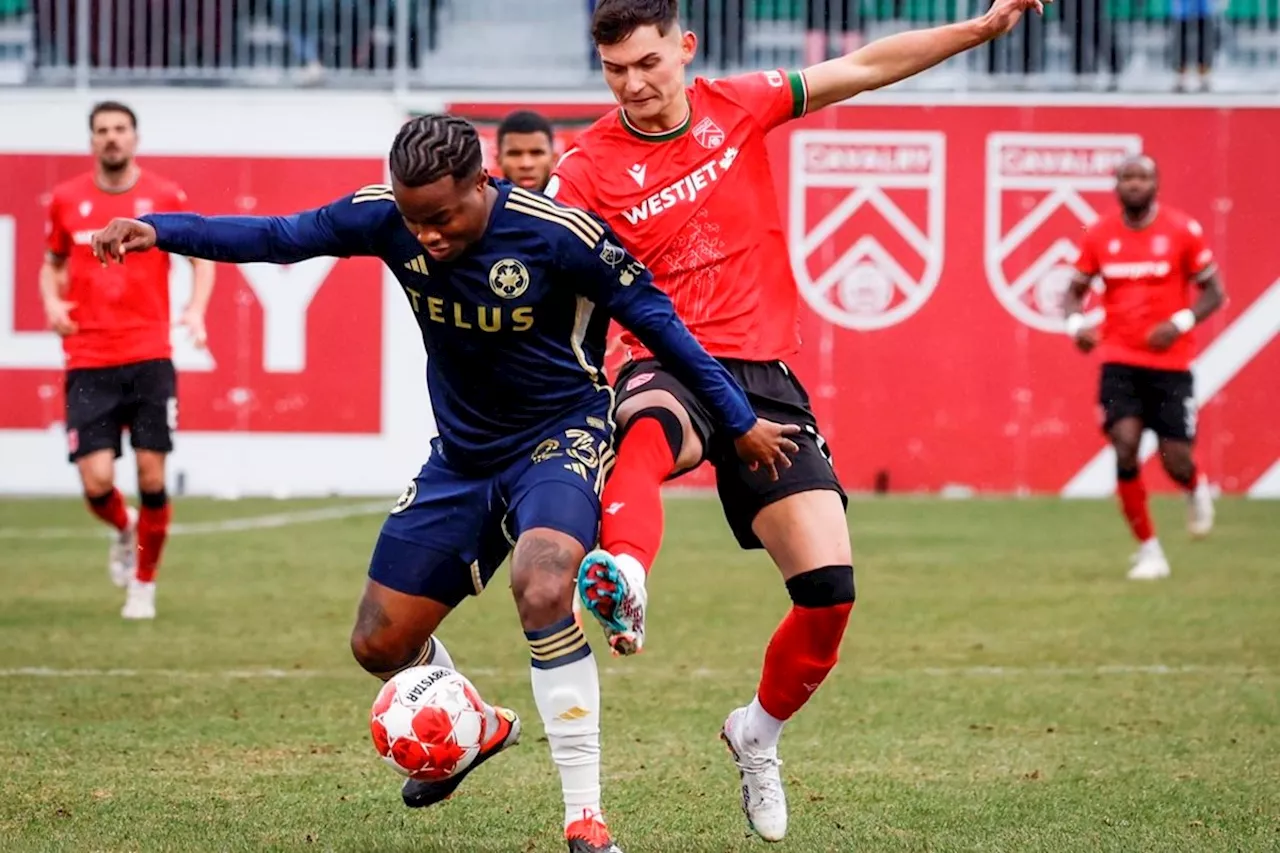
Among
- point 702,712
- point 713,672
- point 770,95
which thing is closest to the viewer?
point 770,95

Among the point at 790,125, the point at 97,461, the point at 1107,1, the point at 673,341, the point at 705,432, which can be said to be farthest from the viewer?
the point at 1107,1

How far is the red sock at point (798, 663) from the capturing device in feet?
19.9

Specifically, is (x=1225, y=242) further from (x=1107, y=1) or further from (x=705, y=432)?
(x=705, y=432)

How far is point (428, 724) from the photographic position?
5.41 metres

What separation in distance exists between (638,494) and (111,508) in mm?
6558

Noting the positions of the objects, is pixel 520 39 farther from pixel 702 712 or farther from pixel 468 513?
pixel 468 513

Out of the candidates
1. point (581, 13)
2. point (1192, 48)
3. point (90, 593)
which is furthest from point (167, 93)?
point (1192, 48)

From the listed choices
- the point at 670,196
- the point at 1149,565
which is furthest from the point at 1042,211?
the point at 670,196

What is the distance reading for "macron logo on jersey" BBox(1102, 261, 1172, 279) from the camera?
45.6 ft

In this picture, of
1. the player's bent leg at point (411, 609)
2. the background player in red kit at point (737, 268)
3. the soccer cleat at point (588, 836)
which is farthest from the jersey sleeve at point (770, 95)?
the soccer cleat at point (588, 836)

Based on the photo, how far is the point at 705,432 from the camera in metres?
5.98

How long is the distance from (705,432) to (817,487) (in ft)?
1.28

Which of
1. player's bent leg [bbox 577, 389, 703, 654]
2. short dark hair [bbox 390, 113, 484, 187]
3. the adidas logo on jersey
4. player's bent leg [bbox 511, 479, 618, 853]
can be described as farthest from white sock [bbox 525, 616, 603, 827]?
the adidas logo on jersey

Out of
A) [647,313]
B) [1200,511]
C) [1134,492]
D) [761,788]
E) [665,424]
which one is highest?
[647,313]
